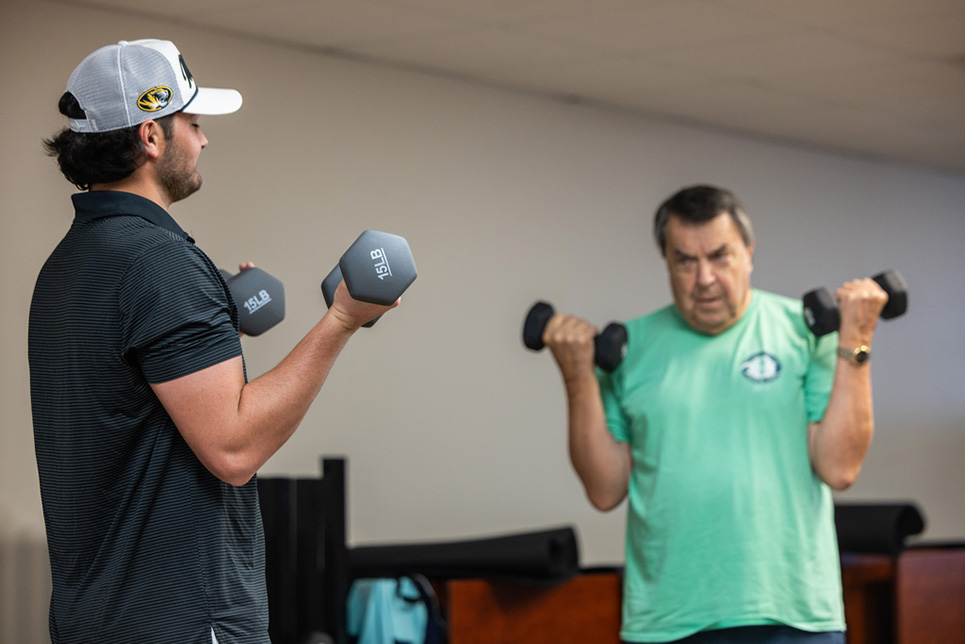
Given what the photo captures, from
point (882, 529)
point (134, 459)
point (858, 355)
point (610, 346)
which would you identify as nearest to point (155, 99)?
point (134, 459)

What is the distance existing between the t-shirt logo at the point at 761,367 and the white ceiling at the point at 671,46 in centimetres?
144

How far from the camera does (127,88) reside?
Result: 1.43m

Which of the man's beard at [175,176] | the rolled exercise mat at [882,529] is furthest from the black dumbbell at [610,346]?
the rolled exercise mat at [882,529]

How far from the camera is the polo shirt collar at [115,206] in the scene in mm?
1412

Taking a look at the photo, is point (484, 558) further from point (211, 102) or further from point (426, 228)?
point (211, 102)

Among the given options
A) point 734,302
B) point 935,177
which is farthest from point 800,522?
point 935,177

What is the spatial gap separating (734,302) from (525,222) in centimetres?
208

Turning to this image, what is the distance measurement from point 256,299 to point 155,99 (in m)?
0.55

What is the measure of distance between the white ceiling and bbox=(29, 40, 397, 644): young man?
2163 millimetres

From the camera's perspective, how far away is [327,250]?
12.6 ft

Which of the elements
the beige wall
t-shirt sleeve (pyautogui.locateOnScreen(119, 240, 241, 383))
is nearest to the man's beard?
t-shirt sleeve (pyautogui.locateOnScreen(119, 240, 241, 383))

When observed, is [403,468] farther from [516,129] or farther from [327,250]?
[516,129]

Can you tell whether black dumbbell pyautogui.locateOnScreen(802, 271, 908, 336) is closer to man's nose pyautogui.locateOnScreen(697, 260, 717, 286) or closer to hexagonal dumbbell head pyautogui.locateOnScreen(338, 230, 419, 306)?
man's nose pyautogui.locateOnScreen(697, 260, 717, 286)

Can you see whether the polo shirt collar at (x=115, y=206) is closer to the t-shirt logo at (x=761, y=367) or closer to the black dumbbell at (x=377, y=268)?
the black dumbbell at (x=377, y=268)
